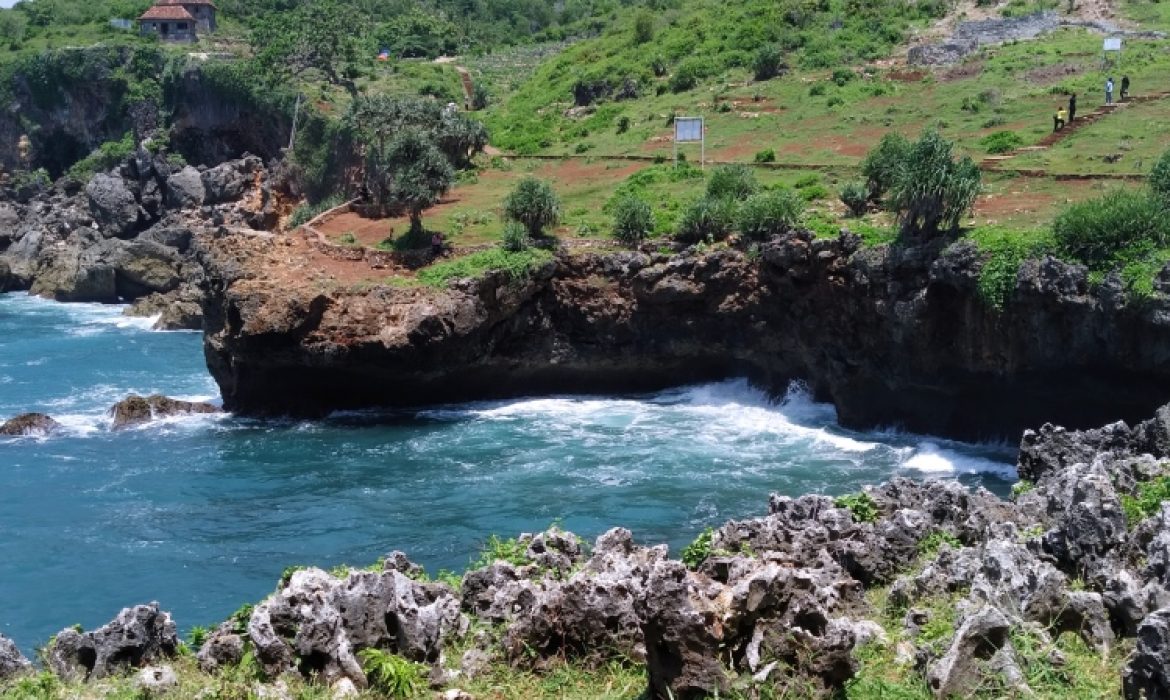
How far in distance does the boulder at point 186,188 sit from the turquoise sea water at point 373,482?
1182 inches

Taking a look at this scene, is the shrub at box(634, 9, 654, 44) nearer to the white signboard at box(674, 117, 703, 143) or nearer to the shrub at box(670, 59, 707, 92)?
the shrub at box(670, 59, 707, 92)

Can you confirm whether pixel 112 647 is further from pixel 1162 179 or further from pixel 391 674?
pixel 1162 179

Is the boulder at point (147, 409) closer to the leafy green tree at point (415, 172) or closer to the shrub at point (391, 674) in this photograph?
the leafy green tree at point (415, 172)

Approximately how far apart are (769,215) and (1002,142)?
11956mm

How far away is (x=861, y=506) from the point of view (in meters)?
21.1

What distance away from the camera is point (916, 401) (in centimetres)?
3778

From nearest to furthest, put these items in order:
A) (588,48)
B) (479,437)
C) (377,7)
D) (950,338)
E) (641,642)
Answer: (641,642) → (950,338) → (479,437) → (588,48) → (377,7)

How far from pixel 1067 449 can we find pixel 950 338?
1153cm

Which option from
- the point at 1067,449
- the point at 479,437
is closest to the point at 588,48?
the point at 479,437

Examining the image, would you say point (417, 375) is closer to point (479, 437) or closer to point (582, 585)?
point (479, 437)

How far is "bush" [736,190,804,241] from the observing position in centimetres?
4109

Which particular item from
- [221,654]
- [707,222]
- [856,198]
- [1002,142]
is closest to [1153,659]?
[221,654]

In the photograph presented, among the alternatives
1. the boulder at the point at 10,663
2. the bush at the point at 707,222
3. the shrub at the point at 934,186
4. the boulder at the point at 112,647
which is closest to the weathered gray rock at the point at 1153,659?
the boulder at the point at 112,647

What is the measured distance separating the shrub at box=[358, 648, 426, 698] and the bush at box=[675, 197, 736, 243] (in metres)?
30.5
